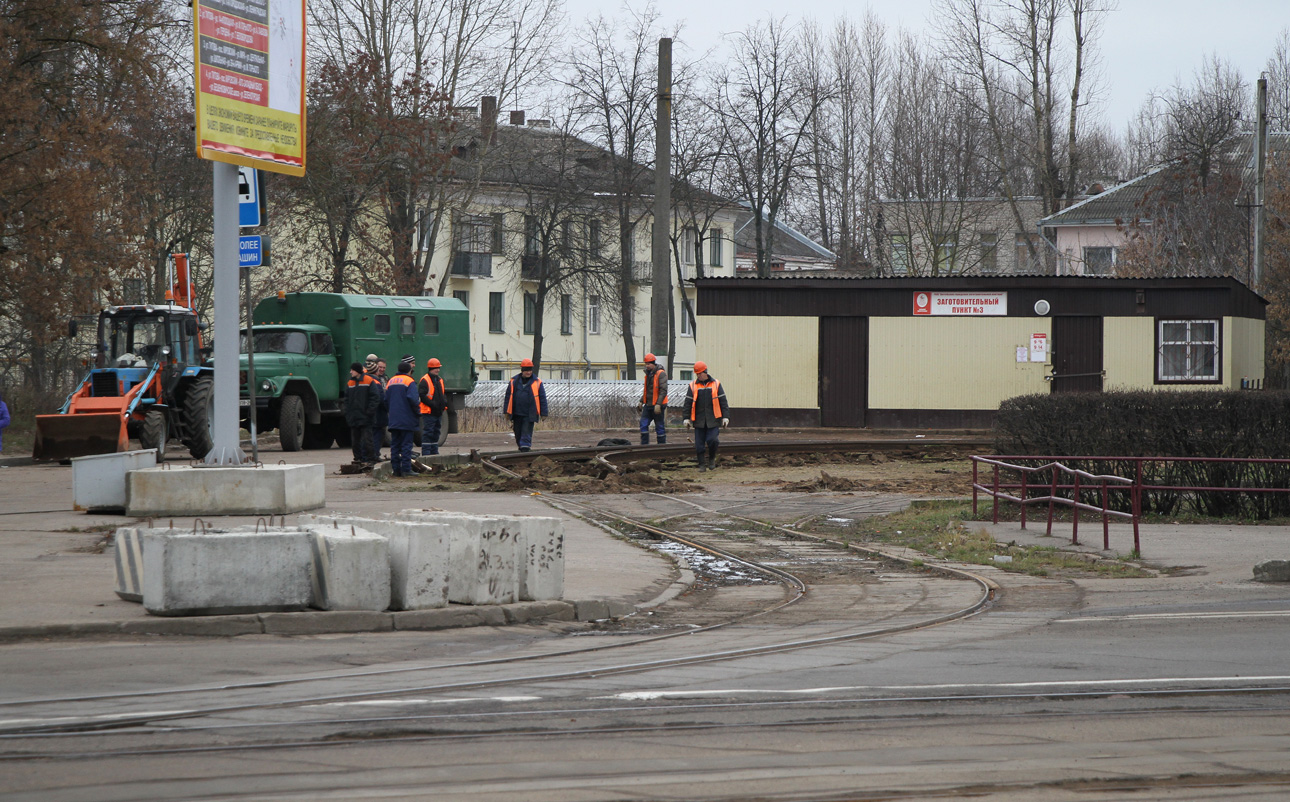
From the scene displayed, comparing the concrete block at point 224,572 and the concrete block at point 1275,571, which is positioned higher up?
the concrete block at point 224,572

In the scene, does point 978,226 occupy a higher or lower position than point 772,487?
higher

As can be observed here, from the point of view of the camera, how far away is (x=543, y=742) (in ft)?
18.5

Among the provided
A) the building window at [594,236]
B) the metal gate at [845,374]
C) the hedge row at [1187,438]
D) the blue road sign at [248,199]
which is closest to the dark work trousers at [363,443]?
the blue road sign at [248,199]

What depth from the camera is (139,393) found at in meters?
22.0

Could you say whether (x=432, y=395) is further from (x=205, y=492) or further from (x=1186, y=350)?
(x=1186, y=350)

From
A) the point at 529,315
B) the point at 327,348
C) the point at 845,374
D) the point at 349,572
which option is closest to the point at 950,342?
the point at 845,374

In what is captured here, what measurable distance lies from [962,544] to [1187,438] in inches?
161

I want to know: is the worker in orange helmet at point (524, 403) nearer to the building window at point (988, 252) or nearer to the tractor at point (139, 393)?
the tractor at point (139, 393)

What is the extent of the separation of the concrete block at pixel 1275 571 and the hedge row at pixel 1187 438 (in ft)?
15.5

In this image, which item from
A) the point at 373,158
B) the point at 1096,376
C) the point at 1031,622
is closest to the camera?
the point at 1031,622

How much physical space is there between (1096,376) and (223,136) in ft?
85.2

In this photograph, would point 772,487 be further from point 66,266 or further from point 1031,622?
point 66,266

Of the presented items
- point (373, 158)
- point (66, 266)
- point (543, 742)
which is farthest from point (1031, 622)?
point (373, 158)

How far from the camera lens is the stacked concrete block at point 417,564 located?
9.09m
